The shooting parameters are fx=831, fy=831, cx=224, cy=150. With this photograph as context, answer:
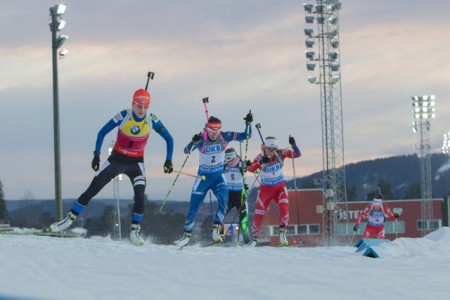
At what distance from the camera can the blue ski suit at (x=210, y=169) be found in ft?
46.3

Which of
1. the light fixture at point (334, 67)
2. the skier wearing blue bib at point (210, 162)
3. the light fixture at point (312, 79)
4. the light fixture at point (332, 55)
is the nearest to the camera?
the skier wearing blue bib at point (210, 162)

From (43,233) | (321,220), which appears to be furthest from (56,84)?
(321,220)

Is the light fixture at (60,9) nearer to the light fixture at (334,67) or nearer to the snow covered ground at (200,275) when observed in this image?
the snow covered ground at (200,275)

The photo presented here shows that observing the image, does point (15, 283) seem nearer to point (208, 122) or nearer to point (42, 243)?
point (42, 243)

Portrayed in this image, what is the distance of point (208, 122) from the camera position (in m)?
14.1

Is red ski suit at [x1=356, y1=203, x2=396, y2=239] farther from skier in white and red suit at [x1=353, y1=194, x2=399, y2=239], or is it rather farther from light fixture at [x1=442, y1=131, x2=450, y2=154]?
light fixture at [x1=442, y1=131, x2=450, y2=154]

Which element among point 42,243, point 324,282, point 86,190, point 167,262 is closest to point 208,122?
point 86,190

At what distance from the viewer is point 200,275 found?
27.7ft

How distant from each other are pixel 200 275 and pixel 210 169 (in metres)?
5.76

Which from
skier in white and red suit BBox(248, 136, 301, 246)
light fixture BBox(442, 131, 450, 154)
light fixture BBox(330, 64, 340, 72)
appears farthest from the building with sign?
skier in white and red suit BBox(248, 136, 301, 246)

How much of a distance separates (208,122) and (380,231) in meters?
10.7

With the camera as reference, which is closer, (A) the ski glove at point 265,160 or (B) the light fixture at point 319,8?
(A) the ski glove at point 265,160

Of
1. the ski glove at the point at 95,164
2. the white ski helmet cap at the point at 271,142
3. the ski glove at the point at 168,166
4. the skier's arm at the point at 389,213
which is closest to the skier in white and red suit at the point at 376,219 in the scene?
the skier's arm at the point at 389,213

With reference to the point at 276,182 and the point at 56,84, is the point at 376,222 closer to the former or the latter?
the point at 276,182
